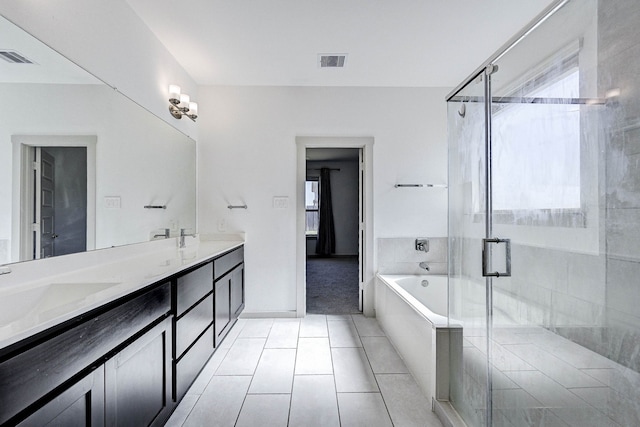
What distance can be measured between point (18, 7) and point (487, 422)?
271 centimetres

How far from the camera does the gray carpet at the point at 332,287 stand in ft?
12.4

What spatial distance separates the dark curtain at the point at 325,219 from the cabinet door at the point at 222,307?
5192 millimetres

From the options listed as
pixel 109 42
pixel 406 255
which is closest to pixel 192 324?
pixel 109 42

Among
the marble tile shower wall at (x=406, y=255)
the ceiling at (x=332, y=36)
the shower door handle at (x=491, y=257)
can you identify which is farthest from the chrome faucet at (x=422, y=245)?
the shower door handle at (x=491, y=257)

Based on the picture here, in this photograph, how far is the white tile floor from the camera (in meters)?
1.78

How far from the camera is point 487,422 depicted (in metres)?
1.44

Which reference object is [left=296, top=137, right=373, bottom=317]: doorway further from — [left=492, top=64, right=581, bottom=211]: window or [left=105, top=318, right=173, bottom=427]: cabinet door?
[left=492, top=64, right=581, bottom=211]: window

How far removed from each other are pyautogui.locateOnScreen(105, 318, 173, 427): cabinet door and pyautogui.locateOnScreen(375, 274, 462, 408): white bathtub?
57.3 inches

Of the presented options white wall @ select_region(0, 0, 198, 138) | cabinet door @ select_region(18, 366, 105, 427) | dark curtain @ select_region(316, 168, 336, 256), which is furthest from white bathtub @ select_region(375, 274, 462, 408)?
dark curtain @ select_region(316, 168, 336, 256)

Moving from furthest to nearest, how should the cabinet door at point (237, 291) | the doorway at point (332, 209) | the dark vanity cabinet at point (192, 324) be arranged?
the doorway at point (332, 209), the cabinet door at point (237, 291), the dark vanity cabinet at point (192, 324)

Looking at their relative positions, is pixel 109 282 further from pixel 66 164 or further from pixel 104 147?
pixel 104 147

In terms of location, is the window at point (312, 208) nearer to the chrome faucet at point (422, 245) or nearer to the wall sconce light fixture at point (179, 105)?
the chrome faucet at point (422, 245)

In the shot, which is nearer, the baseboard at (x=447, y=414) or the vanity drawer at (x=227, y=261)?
the baseboard at (x=447, y=414)

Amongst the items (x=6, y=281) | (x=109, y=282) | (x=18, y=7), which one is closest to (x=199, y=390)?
(x=109, y=282)
